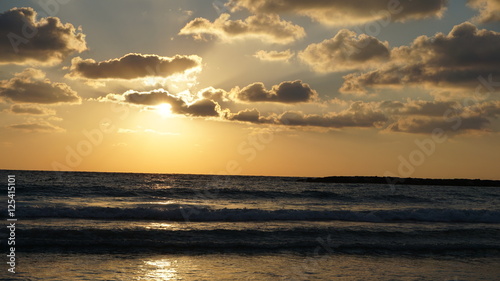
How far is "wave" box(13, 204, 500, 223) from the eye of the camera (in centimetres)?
2748

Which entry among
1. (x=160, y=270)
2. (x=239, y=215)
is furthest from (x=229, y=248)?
(x=239, y=215)

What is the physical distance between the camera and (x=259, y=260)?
16.5m

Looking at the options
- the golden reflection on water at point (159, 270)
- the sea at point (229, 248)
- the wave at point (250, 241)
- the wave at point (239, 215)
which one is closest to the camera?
the golden reflection on water at point (159, 270)

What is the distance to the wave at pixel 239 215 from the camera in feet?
90.2

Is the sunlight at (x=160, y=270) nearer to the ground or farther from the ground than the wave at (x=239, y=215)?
nearer to the ground

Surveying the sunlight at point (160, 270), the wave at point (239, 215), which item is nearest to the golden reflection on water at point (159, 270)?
the sunlight at point (160, 270)

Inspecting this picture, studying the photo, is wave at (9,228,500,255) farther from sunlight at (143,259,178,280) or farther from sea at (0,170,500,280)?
sunlight at (143,259,178,280)

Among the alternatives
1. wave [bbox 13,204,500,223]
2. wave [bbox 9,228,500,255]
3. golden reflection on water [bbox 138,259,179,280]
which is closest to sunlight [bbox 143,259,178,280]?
golden reflection on water [bbox 138,259,179,280]

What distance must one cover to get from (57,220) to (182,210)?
923cm

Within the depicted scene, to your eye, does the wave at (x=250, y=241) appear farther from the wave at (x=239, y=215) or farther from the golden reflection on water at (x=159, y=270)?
the wave at (x=239, y=215)

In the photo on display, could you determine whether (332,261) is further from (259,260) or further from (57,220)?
(57,220)

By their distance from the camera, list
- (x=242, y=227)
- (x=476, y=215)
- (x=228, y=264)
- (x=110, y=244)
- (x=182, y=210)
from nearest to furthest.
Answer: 1. (x=228, y=264)
2. (x=110, y=244)
3. (x=242, y=227)
4. (x=182, y=210)
5. (x=476, y=215)

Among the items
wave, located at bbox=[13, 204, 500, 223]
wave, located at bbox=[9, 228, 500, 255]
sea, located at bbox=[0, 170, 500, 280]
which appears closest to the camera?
sea, located at bbox=[0, 170, 500, 280]

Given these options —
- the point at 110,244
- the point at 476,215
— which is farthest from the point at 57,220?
the point at 476,215
